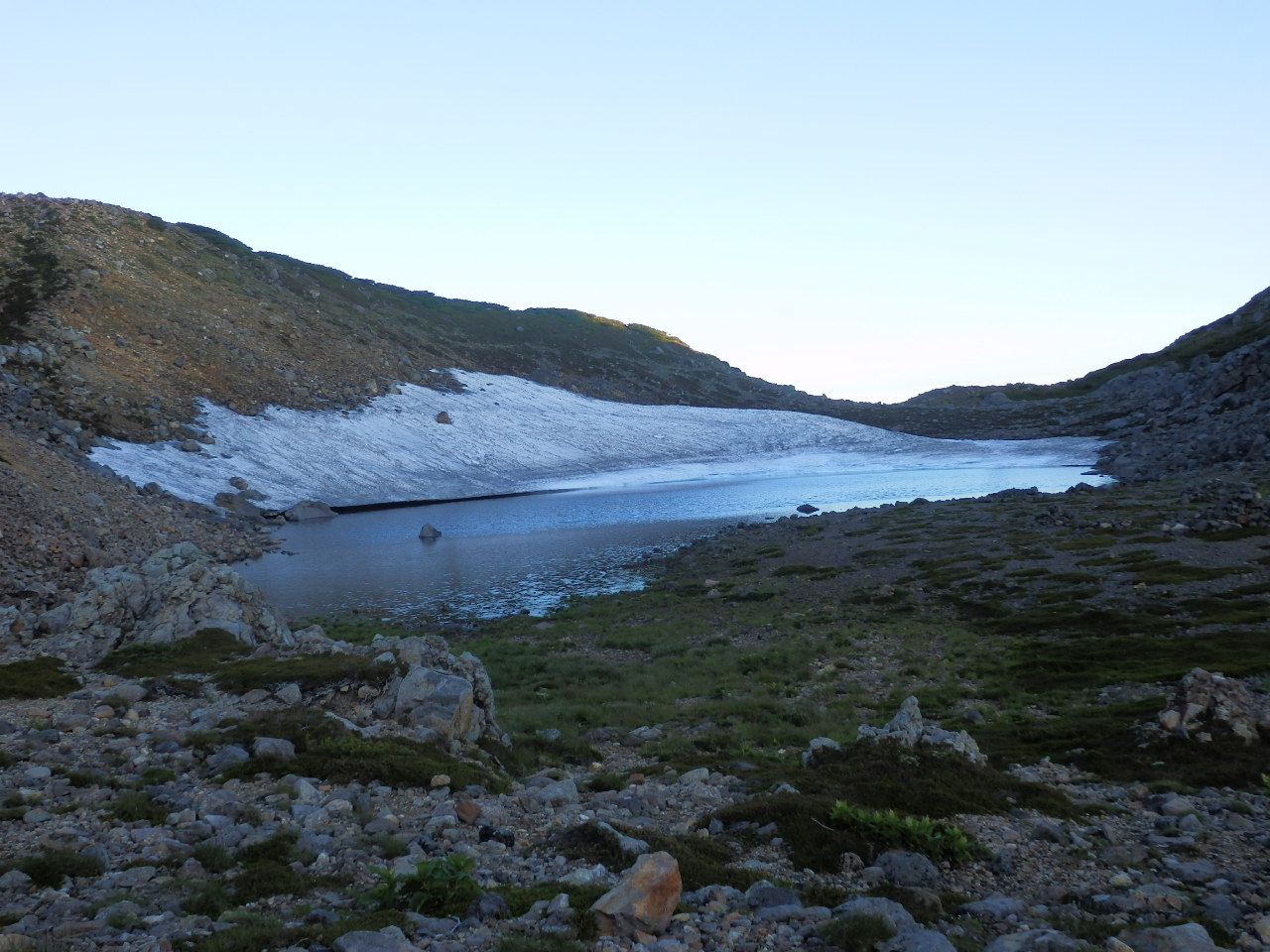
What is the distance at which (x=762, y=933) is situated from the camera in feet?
25.2

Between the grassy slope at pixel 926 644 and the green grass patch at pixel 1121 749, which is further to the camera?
the grassy slope at pixel 926 644

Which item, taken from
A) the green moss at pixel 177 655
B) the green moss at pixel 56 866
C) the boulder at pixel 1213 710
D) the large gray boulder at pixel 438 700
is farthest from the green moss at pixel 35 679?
the boulder at pixel 1213 710

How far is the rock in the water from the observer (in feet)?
24.5

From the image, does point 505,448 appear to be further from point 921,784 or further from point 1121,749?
point 921,784

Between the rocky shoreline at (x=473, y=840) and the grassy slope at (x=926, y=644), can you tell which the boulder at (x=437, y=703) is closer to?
the rocky shoreline at (x=473, y=840)

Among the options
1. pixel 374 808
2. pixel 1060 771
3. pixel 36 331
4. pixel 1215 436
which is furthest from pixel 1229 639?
pixel 36 331

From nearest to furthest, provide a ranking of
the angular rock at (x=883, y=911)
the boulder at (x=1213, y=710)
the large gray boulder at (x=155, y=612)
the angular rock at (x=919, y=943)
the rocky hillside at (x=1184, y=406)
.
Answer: the angular rock at (x=919, y=943) < the angular rock at (x=883, y=911) < the boulder at (x=1213, y=710) < the large gray boulder at (x=155, y=612) < the rocky hillside at (x=1184, y=406)

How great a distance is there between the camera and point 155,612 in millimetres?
20797

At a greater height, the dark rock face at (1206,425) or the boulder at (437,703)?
the dark rock face at (1206,425)

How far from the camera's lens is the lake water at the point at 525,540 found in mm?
44844

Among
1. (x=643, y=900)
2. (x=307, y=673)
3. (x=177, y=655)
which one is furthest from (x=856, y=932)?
(x=177, y=655)

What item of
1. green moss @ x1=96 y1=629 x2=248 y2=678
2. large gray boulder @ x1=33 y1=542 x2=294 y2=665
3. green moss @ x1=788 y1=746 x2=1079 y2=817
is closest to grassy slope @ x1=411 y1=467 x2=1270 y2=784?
green moss @ x1=788 y1=746 x2=1079 y2=817

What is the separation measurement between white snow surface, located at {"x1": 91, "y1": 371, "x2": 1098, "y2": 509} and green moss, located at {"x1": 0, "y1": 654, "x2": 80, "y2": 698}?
56.5m

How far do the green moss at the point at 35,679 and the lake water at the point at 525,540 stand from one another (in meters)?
22.2
